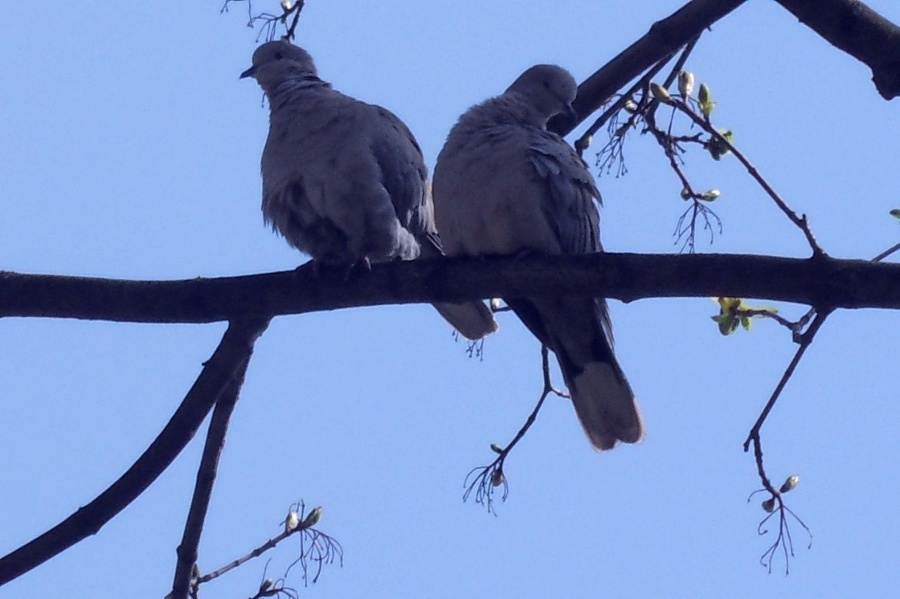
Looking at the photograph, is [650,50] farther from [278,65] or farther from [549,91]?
[278,65]

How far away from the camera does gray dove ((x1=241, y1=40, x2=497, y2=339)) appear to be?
4.46 meters

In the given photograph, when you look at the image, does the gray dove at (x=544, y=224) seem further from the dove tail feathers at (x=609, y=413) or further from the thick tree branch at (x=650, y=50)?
the thick tree branch at (x=650, y=50)

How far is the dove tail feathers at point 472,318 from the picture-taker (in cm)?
475

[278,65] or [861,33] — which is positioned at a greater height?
[278,65]

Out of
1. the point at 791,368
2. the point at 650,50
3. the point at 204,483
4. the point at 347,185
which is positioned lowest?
the point at 791,368

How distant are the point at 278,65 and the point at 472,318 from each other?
4.97 feet

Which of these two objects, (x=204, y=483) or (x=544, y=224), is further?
(x=544, y=224)

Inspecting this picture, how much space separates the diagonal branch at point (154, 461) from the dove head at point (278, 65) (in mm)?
1772

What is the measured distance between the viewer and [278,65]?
17.4 ft

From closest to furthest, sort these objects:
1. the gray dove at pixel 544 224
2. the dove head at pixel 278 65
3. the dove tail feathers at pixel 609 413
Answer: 1. the gray dove at pixel 544 224
2. the dove tail feathers at pixel 609 413
3. the dove head at pixel 278 65

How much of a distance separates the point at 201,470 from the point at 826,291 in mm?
2183

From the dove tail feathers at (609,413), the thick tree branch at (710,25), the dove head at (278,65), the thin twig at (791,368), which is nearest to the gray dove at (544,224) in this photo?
the dove tail feathers at (609,413)

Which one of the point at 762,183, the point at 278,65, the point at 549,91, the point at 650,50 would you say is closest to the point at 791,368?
the point at 762,183

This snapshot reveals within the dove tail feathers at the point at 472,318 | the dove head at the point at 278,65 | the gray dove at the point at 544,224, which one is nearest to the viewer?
the gray dove at the point at 544,224
